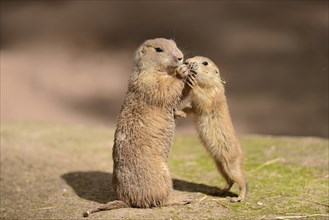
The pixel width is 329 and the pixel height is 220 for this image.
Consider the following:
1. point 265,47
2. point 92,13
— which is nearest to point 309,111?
point 265,47

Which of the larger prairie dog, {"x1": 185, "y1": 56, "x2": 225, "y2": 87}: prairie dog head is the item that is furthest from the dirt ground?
{"x1": 185, "y1": 56, "x2": 225, "y2": 87}: prairie dog head

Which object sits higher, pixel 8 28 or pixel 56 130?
pixel 8 28

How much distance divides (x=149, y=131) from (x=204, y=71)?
715 mm

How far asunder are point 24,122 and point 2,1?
8.51 feet

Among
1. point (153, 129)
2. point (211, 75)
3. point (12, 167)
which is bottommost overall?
point (12, 167)

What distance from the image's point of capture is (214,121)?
411cm

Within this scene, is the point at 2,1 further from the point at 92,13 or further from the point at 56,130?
the point at 56,130

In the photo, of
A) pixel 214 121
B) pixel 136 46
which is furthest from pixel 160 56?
pixel 136 46

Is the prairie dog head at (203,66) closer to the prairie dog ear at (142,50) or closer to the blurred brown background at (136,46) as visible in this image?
the prairie dog ear at (142,50)

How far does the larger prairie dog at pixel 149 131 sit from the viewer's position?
3734mm

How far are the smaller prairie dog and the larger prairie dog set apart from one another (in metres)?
0.27

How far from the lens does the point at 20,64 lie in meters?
8.85

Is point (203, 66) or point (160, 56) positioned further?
point (203, 66)

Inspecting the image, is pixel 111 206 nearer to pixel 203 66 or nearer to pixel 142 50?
pixel 142 50
